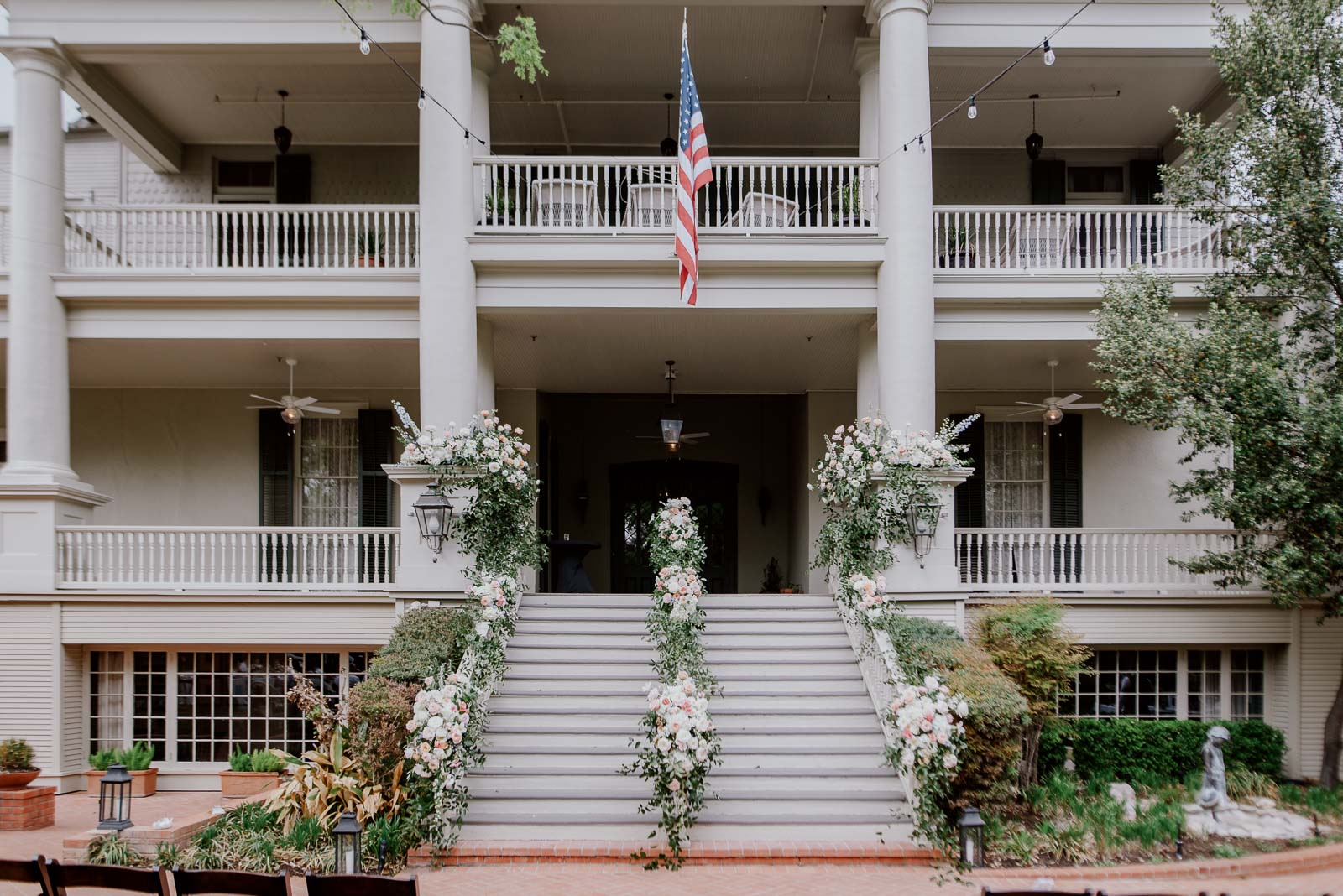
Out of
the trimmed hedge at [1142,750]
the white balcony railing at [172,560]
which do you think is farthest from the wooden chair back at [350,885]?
the trimmed hedge at [1142,750]

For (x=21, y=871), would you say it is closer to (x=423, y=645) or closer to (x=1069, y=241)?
(x=423, y=645)

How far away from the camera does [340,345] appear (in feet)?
41.5

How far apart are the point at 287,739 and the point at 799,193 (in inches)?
396

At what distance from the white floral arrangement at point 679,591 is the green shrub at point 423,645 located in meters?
1.97

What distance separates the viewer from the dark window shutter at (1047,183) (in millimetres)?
14555

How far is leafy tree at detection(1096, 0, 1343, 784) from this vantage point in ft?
31.9

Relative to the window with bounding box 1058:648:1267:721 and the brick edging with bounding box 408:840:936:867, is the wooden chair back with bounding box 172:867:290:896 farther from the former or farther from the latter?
the window with bounding box 1058:648:1267:721

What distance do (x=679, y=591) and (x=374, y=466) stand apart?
21.3ft

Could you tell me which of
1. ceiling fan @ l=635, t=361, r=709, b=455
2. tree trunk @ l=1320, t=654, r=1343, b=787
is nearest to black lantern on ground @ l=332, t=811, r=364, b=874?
ceiling fan @ l=635, t=361, r=709, b=455

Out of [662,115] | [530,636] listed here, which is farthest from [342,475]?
[662,115]

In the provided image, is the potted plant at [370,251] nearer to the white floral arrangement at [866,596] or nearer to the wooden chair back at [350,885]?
the white floral arrangement at [866,596]

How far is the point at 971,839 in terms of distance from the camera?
7719mm

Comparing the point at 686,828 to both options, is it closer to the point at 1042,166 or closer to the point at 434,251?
the point at 434,251

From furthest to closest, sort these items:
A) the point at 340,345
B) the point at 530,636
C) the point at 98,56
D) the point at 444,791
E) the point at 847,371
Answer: the point at 847,371, the point at 340,345, the point at 98,56, the point at 530,636, the point at 444,791
